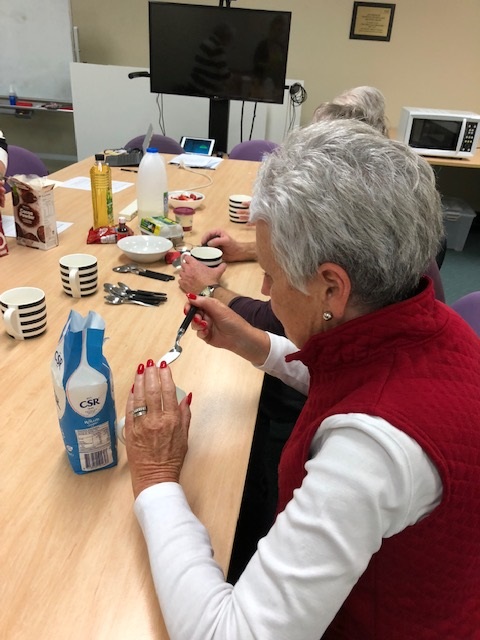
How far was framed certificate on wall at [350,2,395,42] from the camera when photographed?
13.1ft

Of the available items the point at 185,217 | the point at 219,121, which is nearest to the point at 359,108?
the point at 185,217

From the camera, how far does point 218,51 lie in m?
3.28

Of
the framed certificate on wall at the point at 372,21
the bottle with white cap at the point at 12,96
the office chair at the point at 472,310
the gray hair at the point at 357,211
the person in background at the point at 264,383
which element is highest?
the framed certificate on wall at the point at 372,21

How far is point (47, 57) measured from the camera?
14.0ft

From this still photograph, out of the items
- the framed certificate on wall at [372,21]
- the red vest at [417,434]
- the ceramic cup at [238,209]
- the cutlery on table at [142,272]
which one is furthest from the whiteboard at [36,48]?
the red vest at [417,434]

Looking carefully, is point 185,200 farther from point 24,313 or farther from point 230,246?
point 24,313

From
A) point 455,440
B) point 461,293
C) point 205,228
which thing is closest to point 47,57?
point 205,228

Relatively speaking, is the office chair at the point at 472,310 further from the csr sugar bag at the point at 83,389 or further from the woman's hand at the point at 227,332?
the csr sugar bag at the point at 83,389

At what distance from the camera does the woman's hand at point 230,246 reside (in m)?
1.60

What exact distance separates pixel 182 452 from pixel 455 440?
1.35ft

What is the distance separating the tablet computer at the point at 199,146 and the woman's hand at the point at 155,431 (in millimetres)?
2590

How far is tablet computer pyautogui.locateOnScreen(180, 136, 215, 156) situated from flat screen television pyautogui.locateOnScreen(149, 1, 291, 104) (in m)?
0.42

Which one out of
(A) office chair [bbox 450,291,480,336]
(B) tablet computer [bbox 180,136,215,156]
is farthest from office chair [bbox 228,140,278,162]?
(A) office chair [bbox 450,291,480,336]

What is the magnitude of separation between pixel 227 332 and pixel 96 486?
1.41 feet
